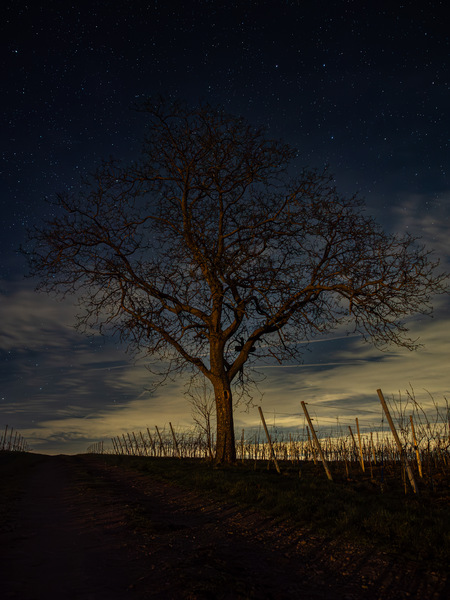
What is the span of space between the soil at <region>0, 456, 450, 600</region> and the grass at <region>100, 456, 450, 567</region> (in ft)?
1.17

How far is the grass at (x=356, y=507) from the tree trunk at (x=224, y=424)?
260cm

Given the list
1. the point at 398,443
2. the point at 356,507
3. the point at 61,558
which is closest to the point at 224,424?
the point at 398,443

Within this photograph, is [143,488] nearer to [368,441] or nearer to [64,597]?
[64,597]

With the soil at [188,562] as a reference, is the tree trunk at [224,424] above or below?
above

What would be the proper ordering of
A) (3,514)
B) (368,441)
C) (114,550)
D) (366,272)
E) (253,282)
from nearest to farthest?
(114,550), (3,514), (366,272), (253,282), (368,441)

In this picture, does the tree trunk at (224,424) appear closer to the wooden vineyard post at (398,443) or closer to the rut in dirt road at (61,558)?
the wooden vineyard post at (398,443)

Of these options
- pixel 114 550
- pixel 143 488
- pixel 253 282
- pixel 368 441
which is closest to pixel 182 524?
pixel 114 550

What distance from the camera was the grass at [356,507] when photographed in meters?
4.81

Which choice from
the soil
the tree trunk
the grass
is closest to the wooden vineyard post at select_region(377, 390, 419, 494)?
the grass

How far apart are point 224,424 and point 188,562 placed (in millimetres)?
9421

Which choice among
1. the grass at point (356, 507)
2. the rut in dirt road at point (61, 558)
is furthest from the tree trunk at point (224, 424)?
the rut in dirt road at point (61, 558)

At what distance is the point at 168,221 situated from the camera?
49.8ft

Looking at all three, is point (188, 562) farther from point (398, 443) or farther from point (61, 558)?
point (398, 443)

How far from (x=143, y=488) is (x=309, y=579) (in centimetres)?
760
